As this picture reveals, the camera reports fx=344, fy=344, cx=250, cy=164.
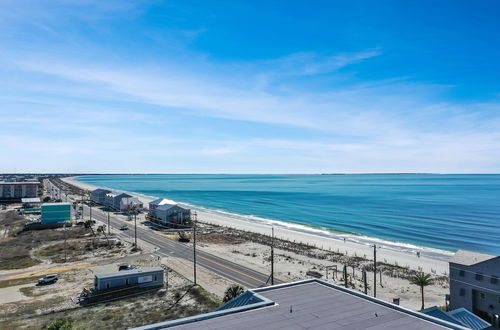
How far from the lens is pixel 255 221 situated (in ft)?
423

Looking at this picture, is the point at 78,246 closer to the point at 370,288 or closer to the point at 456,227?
the point at 370,288

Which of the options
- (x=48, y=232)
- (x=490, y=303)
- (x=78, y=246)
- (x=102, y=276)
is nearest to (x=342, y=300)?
(x=490, y=303)

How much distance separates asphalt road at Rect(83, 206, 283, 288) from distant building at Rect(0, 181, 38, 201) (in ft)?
363

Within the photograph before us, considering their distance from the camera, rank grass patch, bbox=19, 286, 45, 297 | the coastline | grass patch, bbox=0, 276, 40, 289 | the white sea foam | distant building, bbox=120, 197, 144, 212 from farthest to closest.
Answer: distant building, bbox=120, 197, 144, 212 < the white sea foam < the coastline < grass patch, bbox=0, 276, 40, 289 < grass patch, bbox=19, 286, 45, 297

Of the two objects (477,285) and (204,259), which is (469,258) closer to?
(477,285)

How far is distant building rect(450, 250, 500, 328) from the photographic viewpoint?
1326 inches

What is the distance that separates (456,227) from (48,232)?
116966 millimetres

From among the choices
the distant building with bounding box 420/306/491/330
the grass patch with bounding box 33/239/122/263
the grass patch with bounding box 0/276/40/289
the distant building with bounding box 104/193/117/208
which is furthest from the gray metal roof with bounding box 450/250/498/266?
the distant building with bounding box 104/193/117/208

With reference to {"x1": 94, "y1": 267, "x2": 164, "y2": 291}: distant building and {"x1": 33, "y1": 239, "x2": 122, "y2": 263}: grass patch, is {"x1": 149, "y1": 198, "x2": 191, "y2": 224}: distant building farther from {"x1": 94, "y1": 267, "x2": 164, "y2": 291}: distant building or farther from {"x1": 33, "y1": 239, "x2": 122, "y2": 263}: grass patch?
{"x1": 94, "y1": 267, "x2": 164, "y2": 291}: distant building

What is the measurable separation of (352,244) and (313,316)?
225 feet

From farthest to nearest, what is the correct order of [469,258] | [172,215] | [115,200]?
[115,200] < [172,215] < [469,258]

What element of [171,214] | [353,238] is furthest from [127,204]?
[353,238]

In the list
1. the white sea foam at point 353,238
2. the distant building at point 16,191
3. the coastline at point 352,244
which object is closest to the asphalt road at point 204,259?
the coastline at point 352,244

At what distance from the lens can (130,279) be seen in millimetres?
46219
